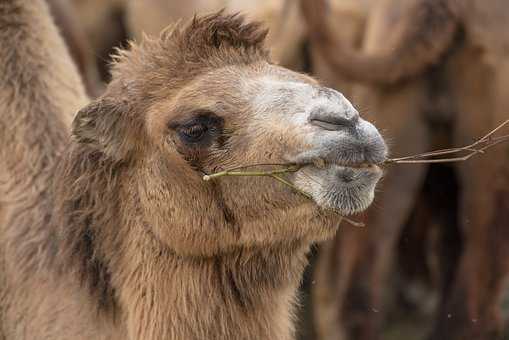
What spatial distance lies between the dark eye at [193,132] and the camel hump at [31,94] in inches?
28.0

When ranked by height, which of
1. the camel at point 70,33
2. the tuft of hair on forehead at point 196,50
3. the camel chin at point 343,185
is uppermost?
the camel at point 70,33

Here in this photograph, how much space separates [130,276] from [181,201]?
1.04 ft

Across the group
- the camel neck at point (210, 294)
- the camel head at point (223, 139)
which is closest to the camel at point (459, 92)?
the camel head at point (223, 139)

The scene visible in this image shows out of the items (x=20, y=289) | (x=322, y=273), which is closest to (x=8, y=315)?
(x=20, y=289)

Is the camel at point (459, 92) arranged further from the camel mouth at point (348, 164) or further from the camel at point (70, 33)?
the camel mouth at point (348, 164)

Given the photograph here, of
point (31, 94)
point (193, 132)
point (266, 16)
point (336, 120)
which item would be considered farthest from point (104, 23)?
point (336, 120)

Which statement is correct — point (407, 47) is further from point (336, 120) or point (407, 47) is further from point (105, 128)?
point (336, 120)

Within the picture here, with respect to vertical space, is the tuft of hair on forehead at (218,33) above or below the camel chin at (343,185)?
above

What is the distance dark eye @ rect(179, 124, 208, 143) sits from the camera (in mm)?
3895

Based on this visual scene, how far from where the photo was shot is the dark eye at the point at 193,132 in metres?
3.89

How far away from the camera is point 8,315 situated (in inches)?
166

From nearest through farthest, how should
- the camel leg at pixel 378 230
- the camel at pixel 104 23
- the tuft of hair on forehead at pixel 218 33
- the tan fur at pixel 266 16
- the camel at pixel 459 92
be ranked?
the tuft of hair on forehead at pixel 218 33
the camel at pixel 459 92
the camel leg at pixel 378 230
the tan fur at pixel 266 16
the camel at pixel 104 23

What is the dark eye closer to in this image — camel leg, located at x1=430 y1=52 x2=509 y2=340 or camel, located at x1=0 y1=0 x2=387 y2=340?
camel, located at x1=0 y1=0 x2=387 y2=340

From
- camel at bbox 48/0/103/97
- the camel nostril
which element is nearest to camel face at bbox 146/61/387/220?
the camel nostril
